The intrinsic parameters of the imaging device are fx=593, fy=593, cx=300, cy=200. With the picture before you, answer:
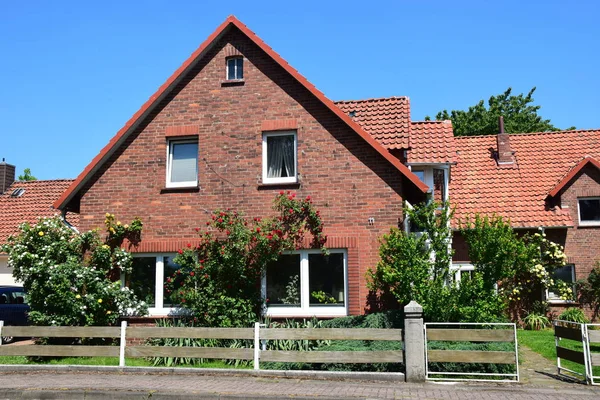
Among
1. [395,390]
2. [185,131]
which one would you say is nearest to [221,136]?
[185,131]

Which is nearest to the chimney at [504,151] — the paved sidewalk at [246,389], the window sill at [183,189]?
the window sill at [183,189]

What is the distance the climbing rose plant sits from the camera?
14.2 metres

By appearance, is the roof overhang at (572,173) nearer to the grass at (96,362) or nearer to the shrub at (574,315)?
the shrub at (574,315)

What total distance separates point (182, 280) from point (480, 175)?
548 inches

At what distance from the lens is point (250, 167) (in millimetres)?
15328

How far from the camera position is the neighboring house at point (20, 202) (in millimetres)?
24625

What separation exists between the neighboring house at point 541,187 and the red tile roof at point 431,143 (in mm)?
4830

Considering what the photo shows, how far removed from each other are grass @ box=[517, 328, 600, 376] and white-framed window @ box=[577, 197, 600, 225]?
497cm

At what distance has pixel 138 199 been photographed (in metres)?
15.7

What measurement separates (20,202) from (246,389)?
20179 mm

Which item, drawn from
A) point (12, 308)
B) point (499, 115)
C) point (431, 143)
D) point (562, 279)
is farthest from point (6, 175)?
point (499, 115)

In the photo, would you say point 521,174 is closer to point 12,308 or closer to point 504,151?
point 504,151

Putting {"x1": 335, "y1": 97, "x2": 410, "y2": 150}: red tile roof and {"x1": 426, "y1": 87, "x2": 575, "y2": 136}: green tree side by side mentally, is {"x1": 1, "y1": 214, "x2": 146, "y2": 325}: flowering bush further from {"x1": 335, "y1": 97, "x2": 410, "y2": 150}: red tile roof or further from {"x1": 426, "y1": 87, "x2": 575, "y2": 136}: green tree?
{"x1": 426, "y1": 87, "x2": 575, "y2": 136}: green tree

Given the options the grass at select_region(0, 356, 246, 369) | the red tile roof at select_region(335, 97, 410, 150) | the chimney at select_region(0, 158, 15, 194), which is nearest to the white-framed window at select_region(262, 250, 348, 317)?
the grass at select_region(0, 356, 246, 369)
